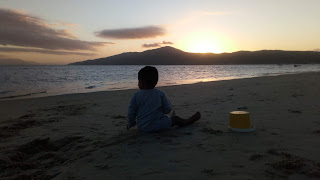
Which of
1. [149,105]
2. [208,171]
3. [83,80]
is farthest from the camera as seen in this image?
[83,80]

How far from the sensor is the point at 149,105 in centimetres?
404

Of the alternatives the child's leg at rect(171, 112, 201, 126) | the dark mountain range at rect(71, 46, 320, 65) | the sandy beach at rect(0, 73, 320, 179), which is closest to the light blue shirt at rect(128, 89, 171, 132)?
the sandy beach at rect(0, 73, 320, 179)

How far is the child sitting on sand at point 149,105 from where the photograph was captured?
4.02 m

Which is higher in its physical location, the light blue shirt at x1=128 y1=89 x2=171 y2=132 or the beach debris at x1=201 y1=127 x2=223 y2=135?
the light blue shirt at x1=128 y1=89 x2=171 y2=132

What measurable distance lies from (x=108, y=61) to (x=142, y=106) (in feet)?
569

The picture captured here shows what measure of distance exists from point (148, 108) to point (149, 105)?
55 mm

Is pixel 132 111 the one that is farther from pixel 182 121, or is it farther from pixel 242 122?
pixel 242 122

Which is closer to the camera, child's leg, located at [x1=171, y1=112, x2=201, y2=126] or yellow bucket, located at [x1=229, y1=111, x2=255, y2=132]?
yellow bucket, located at [x1=229, y1=111, x2=255, y2=132]

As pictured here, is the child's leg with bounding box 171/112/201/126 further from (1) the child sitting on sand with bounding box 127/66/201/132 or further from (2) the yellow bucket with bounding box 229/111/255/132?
(2) the yellow bucket with bounding box 229/111/255/132

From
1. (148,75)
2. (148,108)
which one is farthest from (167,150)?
(148,75)

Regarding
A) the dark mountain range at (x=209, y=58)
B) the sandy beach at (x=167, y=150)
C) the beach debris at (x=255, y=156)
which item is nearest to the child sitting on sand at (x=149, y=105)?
the sandy beach at (x=167, y=150)

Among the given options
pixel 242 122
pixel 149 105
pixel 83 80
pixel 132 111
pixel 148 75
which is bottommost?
pixel 83 80

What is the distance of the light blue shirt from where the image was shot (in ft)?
13.3

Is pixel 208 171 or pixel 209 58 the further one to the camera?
pixel 209 58
